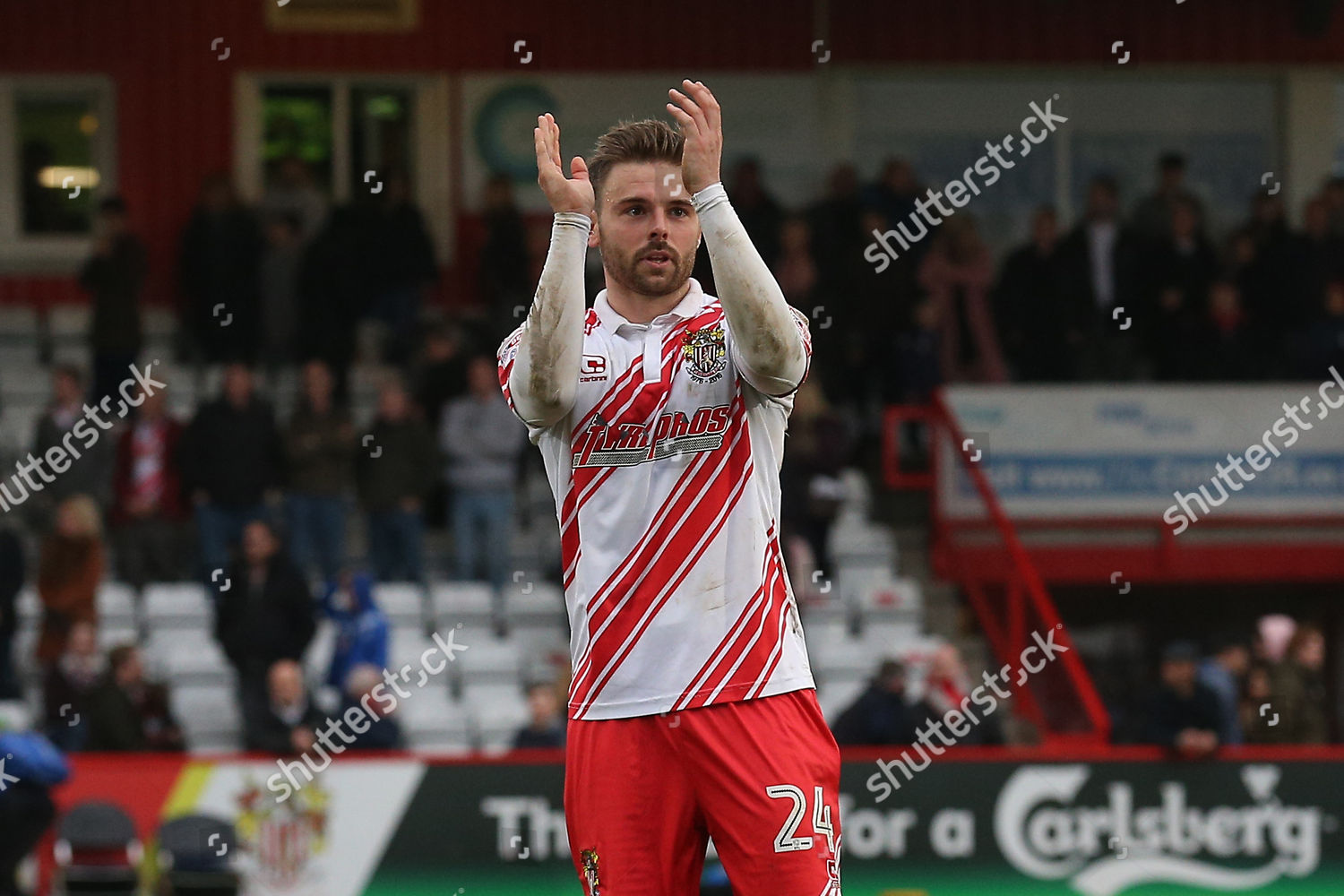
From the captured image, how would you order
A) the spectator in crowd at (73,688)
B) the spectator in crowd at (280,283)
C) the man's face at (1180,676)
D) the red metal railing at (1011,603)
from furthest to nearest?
the spectator in crowd at (280,283)
the red metal railing at (1011,603)
the spectator in crowd at (73,688)
the man's face at (1180,676)

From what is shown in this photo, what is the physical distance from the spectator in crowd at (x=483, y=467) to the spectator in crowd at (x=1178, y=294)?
445 centimetres

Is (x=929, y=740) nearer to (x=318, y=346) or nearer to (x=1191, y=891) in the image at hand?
(x=1191, y=891)

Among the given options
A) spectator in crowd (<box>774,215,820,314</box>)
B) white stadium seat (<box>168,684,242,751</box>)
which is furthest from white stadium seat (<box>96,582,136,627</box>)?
spectator in crowd (<box>774,215,820,314</box>)

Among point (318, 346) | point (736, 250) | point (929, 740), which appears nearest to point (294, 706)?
point (929, 740)

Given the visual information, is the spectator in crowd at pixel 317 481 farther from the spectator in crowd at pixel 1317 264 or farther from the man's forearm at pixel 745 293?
the man's forearm at pixel 745 293

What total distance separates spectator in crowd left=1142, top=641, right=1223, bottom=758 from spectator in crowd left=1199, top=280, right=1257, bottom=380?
4180mm

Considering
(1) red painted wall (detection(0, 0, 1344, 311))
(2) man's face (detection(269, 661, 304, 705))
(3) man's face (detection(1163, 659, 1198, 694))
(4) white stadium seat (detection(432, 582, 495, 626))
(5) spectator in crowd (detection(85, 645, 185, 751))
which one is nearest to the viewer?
(3) man's face (detection(1163, 659, 1198, 694))

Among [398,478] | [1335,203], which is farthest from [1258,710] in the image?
[398,478]

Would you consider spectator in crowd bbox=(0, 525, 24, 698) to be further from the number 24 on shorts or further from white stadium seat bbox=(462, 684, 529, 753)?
the number 24 on shorts

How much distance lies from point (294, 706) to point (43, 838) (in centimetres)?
156

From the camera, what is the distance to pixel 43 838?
8.53 metres

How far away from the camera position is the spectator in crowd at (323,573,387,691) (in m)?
10.6

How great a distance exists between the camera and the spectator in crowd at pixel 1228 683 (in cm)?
964

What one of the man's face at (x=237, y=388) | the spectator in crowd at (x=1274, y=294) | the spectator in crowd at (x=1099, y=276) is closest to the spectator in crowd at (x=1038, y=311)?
the spectator in crowd at (x=1099, y=276)
